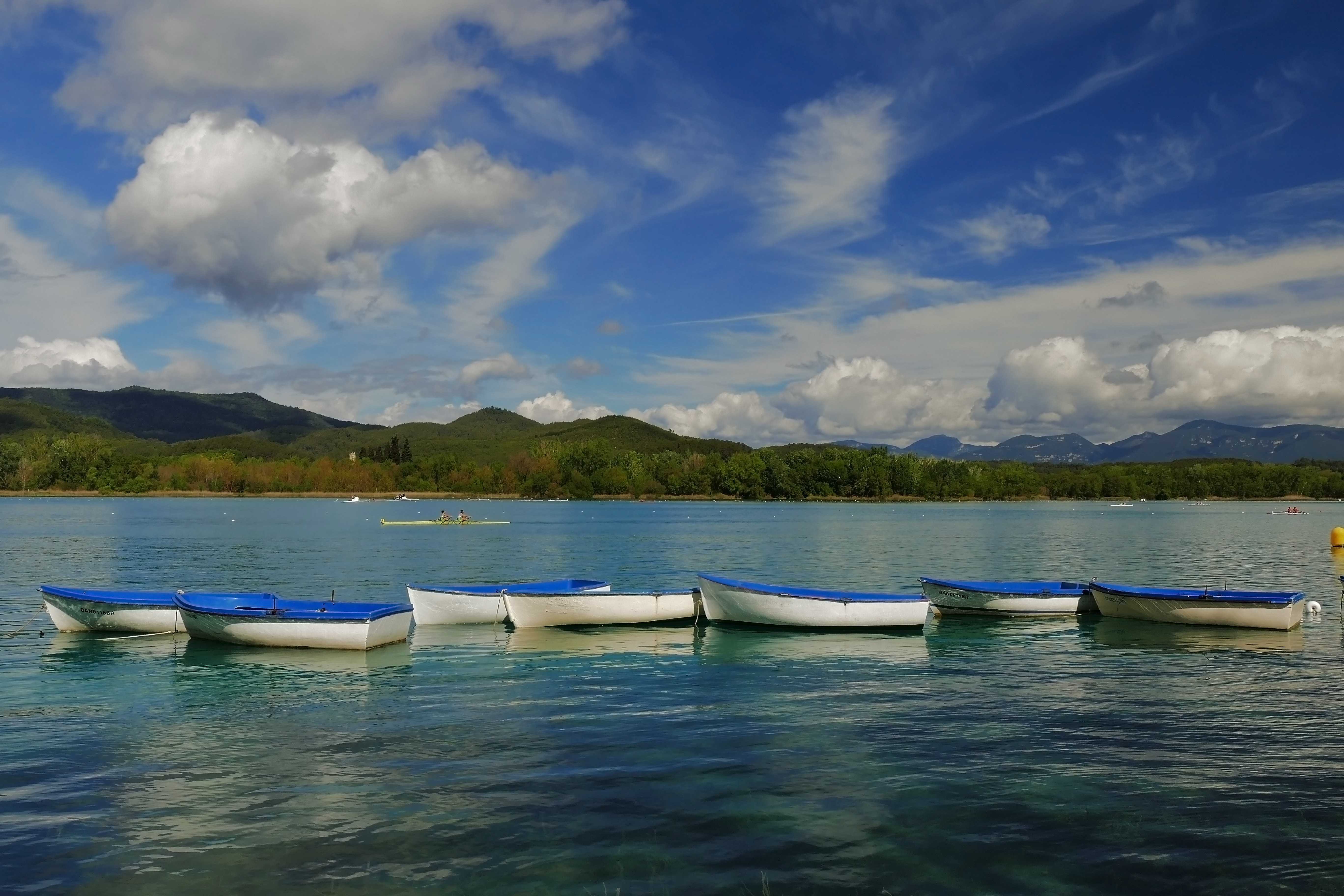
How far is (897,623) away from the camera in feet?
114

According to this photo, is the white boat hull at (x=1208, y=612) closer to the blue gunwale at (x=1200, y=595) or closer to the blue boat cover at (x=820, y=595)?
the blue gunwale at (x=1200, y=595)

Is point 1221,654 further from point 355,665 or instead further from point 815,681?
point 355,665

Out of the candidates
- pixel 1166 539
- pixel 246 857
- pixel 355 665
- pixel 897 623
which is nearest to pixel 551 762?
pixel 246 857

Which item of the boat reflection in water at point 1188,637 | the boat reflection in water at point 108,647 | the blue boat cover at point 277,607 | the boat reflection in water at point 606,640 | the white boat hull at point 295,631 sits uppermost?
the blue boat cover at point 277,607

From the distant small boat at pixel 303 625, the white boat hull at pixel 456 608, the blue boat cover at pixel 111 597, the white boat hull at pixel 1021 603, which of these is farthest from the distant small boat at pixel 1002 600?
the blue boat cover at pixel 111 597

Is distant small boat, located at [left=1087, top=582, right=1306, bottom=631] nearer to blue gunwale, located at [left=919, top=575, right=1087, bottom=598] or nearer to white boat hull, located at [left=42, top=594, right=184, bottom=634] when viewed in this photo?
blue gunwale, located at [left=919, top=575, right=1087, bottom=598]

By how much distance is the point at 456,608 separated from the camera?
35.9 metres

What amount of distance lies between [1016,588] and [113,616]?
36349 mm

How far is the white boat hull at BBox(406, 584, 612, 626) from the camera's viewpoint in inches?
1410

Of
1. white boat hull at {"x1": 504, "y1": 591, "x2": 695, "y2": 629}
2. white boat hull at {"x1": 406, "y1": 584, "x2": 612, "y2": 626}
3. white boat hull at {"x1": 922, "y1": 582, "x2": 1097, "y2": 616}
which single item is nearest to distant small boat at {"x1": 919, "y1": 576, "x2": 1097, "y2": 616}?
white boat hull at {"x1": 922, "y1": 582, "x2": 1097, "y2": 616}

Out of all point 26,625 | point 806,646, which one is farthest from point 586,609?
point 26,625

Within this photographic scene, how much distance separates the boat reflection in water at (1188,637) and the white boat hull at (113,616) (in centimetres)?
3348

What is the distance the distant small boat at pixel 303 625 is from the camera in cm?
2988

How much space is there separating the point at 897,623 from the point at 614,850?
23.4 meters
